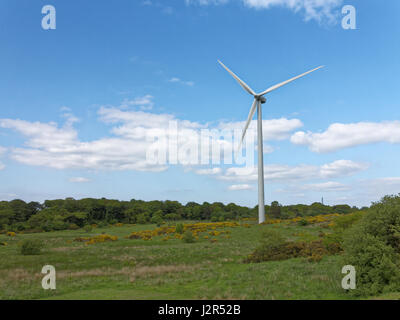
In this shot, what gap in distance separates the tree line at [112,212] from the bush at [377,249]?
79889 millimetres

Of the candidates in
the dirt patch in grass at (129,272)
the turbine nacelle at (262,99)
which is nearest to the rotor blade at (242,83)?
the turbine nacelle at (262,99)

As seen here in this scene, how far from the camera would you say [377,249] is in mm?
17625

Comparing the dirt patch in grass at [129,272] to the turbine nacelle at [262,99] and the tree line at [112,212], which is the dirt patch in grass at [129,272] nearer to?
the turbine nacelle at [262,99]

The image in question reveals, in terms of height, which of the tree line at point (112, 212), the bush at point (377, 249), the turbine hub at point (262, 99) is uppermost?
the turbine hub at point (262, 99)

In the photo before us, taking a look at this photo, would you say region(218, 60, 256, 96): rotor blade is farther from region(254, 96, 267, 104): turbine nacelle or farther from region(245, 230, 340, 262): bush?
region(245, 230, 340, 262): bush

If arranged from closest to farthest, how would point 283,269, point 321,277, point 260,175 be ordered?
point 321,277 < point 283,269 < point 260,175

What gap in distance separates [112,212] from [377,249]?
376 feet

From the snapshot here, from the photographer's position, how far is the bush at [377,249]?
56.0 feet

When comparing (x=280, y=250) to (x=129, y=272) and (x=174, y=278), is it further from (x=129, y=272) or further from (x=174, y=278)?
(x=129, y=272)
